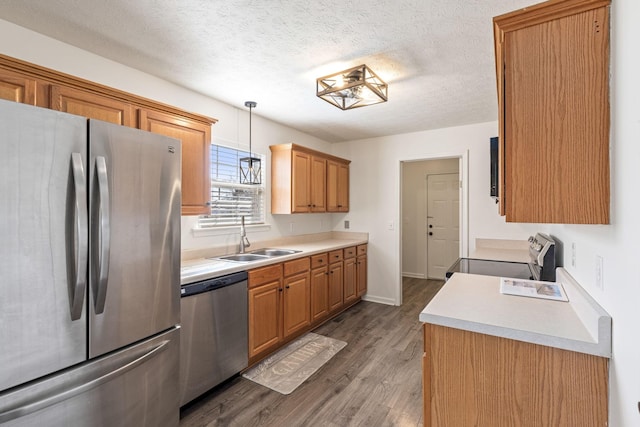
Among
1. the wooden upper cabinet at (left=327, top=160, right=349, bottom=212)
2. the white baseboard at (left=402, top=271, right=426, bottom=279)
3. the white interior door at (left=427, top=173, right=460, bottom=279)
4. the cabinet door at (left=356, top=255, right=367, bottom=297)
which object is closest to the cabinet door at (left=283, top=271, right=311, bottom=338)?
the cabinet door at (left=356, top=255, right=367, bottom=297)

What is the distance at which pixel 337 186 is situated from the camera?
4.48m

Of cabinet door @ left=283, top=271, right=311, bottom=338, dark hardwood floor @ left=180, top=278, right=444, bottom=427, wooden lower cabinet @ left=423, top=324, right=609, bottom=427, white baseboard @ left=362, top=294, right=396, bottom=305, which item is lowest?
dark hardwood floor @ left=180, top=278, right=444, bottom=427

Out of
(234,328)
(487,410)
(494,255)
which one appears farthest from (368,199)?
(487,410)

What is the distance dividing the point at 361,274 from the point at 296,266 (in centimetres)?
163

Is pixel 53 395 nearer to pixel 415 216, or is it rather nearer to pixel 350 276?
pixel 350 276

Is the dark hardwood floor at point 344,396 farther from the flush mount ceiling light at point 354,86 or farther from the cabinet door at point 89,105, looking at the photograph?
the flush mount ceiling light at point 354,86

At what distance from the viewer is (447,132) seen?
4.02 m

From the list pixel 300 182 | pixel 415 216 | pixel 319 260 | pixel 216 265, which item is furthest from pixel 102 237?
pixel 415 216

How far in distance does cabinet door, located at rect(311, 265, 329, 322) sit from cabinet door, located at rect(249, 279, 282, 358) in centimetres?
58

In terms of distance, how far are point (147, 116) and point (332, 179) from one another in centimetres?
265

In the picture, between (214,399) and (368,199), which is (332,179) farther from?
(214,399)

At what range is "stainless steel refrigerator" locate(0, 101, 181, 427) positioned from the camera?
1.15m

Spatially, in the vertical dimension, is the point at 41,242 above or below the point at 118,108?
below

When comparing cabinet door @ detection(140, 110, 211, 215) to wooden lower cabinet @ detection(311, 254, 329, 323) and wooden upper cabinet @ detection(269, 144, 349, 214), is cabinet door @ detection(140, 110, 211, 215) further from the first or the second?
wooden lower cabinet @ detection(311, 254, 329, 323)
